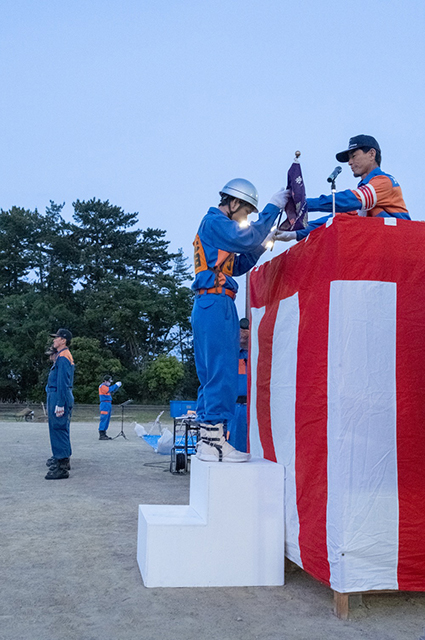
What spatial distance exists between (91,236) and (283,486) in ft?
132

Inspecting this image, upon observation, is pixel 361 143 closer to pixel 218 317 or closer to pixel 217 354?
pixel 218 317

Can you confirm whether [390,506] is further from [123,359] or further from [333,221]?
[123,359]

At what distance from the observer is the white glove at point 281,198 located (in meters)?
3.18

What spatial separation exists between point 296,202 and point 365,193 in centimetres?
38

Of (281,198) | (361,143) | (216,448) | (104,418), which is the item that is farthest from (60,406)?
(104,418)

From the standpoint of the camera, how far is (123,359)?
37.1 metres

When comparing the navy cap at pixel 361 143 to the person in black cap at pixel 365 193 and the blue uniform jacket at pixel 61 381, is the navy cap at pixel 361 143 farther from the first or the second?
the blue uniform jacket at pixel 61 381

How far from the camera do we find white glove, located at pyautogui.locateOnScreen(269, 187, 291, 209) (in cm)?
318

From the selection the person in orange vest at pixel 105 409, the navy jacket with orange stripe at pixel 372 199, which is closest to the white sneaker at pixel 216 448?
the navy jacket with orange stripe at pixel 372 199

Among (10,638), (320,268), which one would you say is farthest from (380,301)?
(10,638)

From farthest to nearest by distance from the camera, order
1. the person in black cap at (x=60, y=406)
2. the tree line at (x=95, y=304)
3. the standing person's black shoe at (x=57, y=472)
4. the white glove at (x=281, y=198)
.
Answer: the tree line at (x=95, y=304) < the person in black cap at (x=60, y=406) < the standing person's black shoe at (x=57, y=472) < the white glove at (x=281, y=198)

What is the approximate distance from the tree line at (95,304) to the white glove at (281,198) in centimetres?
2848

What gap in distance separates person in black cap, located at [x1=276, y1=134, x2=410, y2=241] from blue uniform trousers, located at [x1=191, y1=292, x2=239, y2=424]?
628 mm

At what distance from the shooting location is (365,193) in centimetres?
311
